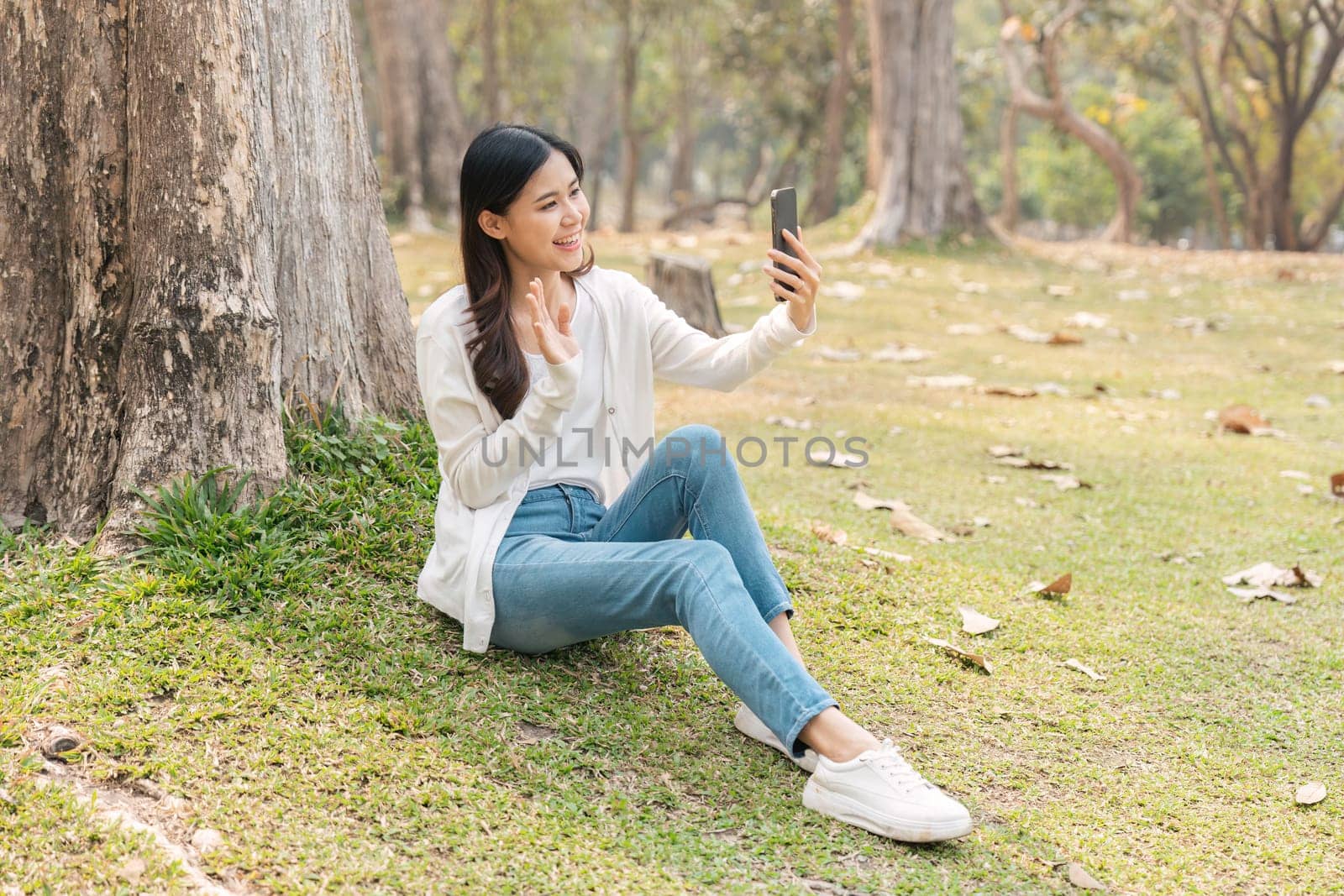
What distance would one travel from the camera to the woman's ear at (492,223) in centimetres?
293

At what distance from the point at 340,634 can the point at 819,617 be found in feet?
4.64

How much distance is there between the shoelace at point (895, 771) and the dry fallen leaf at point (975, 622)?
1.13 meters

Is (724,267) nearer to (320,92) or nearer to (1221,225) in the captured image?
(320,92)

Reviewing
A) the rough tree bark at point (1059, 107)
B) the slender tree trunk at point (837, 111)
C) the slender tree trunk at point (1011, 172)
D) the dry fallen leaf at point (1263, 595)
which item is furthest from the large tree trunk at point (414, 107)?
the slender tree trunk at point (1011, 172)

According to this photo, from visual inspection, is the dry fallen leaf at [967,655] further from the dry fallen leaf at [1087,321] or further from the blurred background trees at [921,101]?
the blurred background trees at [921,101]

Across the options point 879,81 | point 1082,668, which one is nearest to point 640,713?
point 1082,668

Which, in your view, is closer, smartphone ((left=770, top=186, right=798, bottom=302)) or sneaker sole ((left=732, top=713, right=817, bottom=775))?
sneaker sole ((left=732, top=713, right=817, bottom=775))

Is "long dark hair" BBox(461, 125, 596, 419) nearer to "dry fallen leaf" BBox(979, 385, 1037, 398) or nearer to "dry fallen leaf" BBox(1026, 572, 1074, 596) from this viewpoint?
"dry fallen leaf" BBox(1026, 572, 1074, 596)

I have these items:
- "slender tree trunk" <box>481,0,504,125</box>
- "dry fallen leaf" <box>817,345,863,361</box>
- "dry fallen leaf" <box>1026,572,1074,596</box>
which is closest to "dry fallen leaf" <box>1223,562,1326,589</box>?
"dry fallen leaf" <box>1026,572,1074,596</box>

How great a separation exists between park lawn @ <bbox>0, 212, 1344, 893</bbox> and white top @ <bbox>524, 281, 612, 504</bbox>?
494 mm

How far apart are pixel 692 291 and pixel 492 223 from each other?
4.58m

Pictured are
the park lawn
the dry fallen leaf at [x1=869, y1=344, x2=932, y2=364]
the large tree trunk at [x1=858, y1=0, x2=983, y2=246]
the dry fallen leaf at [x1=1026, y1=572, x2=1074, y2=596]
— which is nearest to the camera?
the park lawn

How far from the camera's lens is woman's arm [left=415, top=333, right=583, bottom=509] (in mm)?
2754

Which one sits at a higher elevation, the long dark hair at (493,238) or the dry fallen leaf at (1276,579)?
the long dark hair at (493,238)
